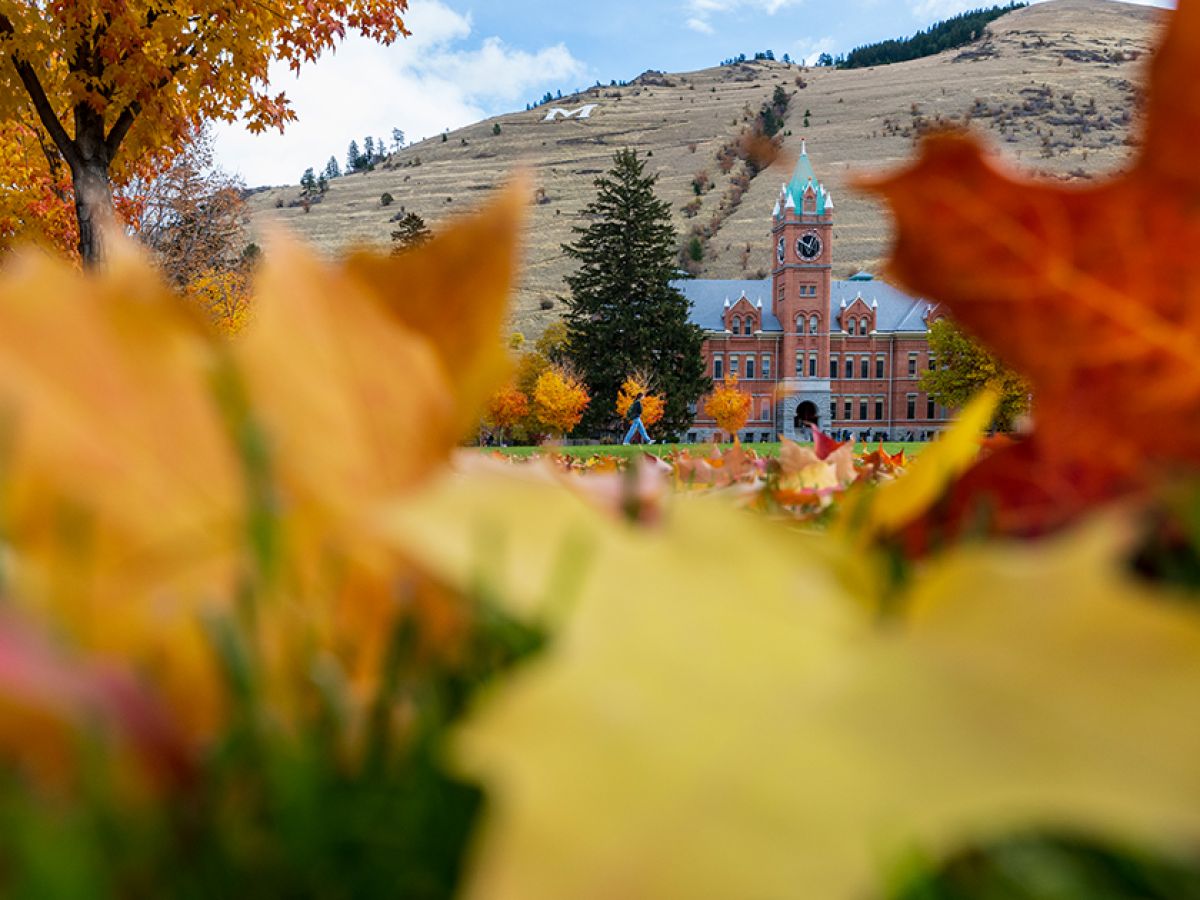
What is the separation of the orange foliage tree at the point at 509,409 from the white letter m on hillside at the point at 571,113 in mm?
Answer: 16985

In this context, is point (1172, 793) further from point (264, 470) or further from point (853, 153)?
point (853, 153)

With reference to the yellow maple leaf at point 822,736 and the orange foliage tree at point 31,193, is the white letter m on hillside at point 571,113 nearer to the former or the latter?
the orange foliage tree at point 31,193

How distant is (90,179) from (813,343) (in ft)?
48.9

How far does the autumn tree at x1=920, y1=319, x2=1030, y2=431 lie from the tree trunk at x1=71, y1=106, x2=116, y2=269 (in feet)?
35.2

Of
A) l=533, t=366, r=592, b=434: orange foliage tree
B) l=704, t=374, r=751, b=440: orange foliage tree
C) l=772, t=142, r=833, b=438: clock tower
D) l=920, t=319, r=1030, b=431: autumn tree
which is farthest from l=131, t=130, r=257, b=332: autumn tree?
A: l=772, t=142, r=833, b=438: clock tower

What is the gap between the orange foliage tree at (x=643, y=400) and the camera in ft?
39.2

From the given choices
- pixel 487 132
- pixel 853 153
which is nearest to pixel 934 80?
pixel 853 153

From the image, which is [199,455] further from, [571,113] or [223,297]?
[571,113]

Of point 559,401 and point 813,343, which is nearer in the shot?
point 559,401

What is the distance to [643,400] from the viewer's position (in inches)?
471

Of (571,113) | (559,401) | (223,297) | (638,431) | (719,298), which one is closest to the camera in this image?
(223,297)

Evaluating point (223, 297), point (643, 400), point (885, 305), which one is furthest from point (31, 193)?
point (885, 305)

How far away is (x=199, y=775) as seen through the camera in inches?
3.3

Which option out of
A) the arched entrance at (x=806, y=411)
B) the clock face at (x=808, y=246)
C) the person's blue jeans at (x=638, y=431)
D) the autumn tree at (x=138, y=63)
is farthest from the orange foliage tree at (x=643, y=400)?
the autumn tree at (x=138, y=63)
